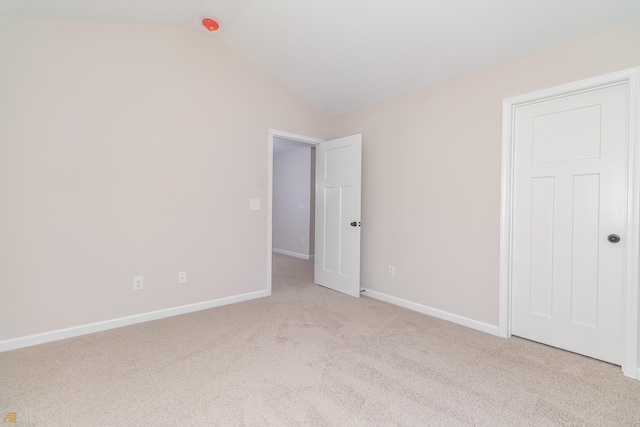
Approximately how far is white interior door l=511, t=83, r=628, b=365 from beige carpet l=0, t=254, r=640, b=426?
252 mm

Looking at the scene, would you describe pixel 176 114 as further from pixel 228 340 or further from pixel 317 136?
pixel 228 340

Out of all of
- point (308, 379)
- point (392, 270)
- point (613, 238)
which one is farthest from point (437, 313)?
point (308, 379)

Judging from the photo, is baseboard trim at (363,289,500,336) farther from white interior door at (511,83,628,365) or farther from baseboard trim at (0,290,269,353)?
baseboard trim at (0,290,269,353)

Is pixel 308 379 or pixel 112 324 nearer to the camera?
pixel 308 379

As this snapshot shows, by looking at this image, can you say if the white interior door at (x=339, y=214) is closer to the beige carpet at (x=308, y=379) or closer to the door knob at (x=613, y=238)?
the beige carpet at (x=308, y=379)

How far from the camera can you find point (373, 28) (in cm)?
259

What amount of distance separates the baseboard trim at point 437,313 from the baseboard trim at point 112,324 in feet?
4.78

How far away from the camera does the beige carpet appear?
1579 millimetres

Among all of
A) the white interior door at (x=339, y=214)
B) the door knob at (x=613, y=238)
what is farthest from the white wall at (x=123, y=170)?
the door knob at (x=613, y=238)

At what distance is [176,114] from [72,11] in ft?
3.31

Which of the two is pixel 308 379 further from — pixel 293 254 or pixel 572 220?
pixel 293 254

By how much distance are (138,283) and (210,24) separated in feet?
8.32

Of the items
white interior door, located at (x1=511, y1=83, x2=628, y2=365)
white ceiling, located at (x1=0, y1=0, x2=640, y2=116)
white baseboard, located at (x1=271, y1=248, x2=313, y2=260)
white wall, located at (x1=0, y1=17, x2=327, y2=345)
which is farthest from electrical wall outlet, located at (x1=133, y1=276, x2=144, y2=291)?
white baseboard, located at (x1=271, y1=248, x2=313, y2=260)

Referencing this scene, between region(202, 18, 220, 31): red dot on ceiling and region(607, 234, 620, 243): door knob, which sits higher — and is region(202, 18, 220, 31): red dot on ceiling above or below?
above
